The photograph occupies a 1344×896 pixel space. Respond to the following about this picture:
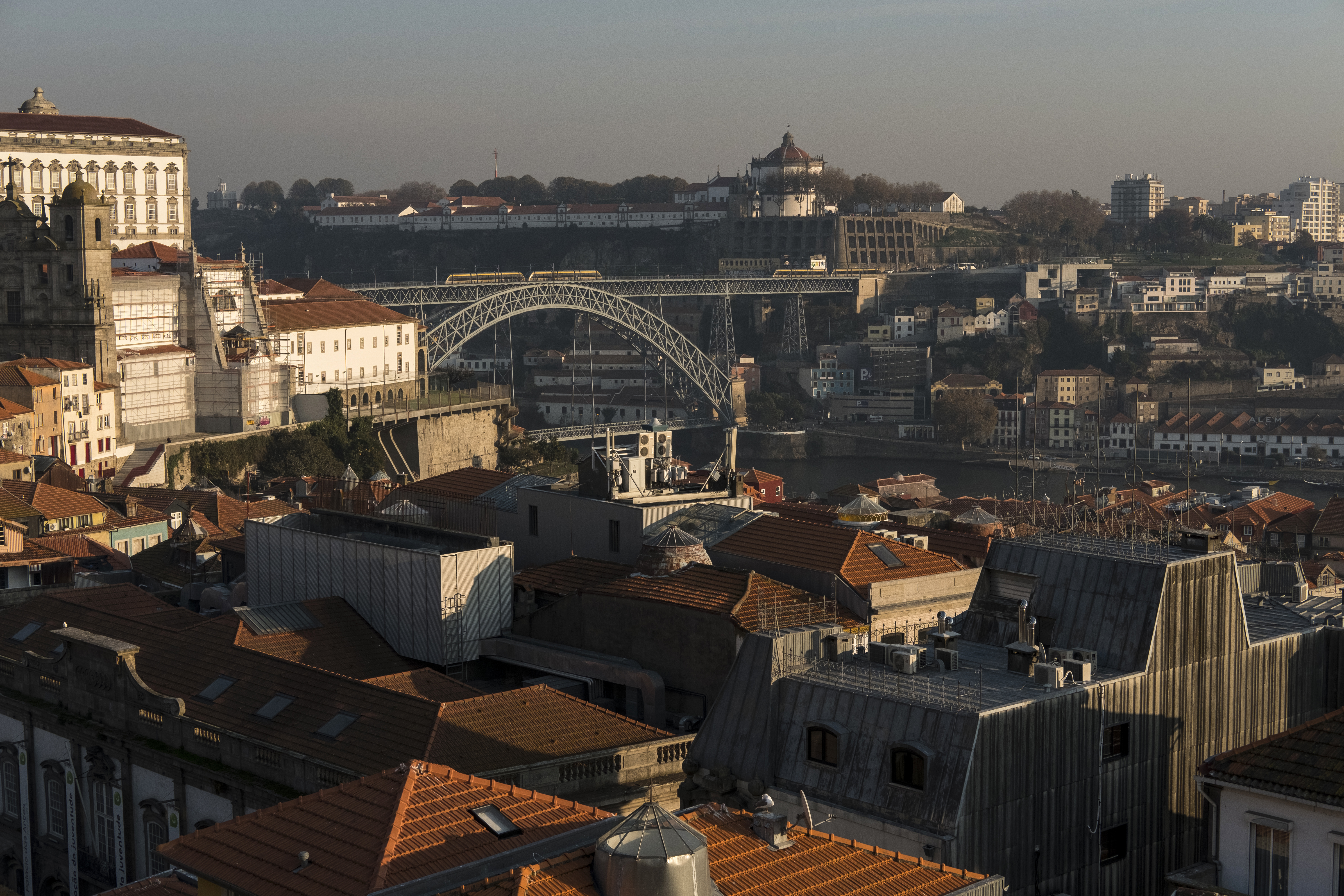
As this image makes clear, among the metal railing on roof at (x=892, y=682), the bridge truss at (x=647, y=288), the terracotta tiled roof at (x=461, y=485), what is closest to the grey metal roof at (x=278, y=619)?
the terracotta tiled roof at (x=461, y=485)

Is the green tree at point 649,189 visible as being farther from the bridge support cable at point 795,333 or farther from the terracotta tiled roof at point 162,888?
the terracotta tiled roof at point 162,888

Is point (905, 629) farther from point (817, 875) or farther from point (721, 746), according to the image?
→ point (817, 875)

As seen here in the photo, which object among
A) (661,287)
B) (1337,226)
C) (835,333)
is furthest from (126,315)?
(1337,226)

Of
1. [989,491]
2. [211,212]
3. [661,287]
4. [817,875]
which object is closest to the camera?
[817,875]

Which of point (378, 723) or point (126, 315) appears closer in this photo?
point (378, 723)

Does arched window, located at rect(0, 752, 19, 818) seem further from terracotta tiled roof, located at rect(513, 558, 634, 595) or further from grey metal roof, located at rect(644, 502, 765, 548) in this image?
grey metal roof, located at rect(644, 502, 765, 548)

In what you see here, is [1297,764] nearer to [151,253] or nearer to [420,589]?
[420,589]

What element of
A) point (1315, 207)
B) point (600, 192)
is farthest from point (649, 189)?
point (1315, 207)

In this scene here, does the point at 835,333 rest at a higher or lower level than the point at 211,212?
lower
